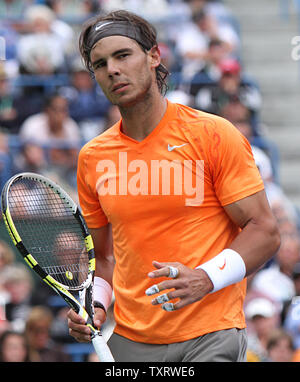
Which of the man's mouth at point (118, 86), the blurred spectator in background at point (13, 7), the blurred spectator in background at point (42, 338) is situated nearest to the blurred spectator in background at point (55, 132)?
the blurred spectator in background at point (42, 338)

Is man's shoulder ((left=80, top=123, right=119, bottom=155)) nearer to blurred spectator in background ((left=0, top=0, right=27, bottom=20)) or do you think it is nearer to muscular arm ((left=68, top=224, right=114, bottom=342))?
muscular arm ((left=68, top=224, right=114, bottom=342))

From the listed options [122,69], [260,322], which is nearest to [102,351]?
[122,69]

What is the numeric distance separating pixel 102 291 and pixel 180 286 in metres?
0.72

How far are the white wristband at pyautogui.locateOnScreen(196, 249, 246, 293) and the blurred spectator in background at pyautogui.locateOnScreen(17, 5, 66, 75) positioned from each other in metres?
5.99

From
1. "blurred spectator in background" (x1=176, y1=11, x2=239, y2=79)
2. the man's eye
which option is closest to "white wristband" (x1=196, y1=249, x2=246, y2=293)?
the man's eye

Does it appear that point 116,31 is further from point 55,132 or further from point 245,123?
point 55,132

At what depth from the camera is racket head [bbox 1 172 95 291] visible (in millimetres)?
3297

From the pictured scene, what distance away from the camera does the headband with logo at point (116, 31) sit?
3.39 m

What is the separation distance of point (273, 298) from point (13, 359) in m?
2.25

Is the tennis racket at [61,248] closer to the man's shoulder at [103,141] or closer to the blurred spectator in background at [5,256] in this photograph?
the man's shoulder at [103,141]

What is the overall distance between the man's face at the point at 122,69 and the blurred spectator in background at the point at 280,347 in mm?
3068

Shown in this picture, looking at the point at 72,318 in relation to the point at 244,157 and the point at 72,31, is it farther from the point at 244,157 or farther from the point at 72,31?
the point at 72,31
